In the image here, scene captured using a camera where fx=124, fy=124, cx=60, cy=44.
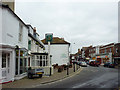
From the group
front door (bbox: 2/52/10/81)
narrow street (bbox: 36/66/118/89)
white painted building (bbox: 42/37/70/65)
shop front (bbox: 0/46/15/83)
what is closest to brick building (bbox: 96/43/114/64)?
white painted building (bbox: 42/37/70/65)

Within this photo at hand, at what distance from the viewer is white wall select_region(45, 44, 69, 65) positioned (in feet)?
122

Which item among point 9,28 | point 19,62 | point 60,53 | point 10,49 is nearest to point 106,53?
point 60,53

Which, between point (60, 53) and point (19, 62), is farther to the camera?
point (60, 53)

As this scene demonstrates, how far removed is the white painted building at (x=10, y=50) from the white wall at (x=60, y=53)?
2346 centimetres

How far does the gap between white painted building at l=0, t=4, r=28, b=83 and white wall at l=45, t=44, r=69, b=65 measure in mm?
23456

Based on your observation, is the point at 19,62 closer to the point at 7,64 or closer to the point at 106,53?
the point at 7,64

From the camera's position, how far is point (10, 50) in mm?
11641

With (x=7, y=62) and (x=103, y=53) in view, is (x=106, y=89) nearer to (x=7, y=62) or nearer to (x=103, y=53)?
(x=7, y=62)

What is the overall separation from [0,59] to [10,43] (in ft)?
6.03

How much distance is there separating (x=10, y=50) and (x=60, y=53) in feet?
86.0

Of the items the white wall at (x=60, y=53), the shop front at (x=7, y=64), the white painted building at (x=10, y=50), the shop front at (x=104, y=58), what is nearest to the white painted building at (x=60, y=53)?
the white wall at (x=60, y=53)

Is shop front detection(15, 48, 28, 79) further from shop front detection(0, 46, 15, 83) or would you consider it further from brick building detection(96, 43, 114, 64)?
brick building detection(96, 43, 114, 64)

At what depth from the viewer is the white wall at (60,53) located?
37.2 metres

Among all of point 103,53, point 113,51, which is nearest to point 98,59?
point 103,53
